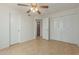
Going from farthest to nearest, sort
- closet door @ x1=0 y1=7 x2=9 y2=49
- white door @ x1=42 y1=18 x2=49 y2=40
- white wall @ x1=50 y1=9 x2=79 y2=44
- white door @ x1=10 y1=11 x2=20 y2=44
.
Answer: white door @ x1=42 y1=18 x2=49 y2=40
white wall @ x1=50 y1=9 x2=79 y2=44
white door @ x1=10 y1=11 x2=20 y2=44
closet door @ x1=0 y1=7 x2=9 y2=49

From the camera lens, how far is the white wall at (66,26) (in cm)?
237

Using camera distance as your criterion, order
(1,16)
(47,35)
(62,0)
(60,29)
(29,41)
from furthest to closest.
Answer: (47,35)
(60,29)
(29,41)
(1,16)
(62,0)

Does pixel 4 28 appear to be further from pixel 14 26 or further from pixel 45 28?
pixel 45 28

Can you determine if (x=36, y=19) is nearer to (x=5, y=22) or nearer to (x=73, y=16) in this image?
(x=5, y=22)

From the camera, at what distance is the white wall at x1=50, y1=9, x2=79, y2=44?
2.37 metres

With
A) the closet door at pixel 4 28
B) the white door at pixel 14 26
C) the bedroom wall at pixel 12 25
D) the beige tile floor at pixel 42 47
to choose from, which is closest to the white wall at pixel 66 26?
the beige tile floor at pixel 42 47

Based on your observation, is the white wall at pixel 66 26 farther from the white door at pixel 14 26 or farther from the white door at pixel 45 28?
the white door at pixel 14 26

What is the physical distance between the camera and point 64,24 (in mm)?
2436

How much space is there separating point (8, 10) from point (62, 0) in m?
1.06

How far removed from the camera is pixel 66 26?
7.89 feet

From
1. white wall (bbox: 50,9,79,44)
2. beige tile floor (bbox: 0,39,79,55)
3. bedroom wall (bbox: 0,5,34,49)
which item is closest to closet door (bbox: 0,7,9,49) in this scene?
bedroom wall (bbox: 0,5,34,49)

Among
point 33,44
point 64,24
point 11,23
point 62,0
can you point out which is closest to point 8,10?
point 11,23

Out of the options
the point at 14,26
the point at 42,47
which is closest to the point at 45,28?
the point at 42,47

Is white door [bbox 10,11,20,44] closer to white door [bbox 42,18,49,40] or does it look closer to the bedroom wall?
the bedroom wall
